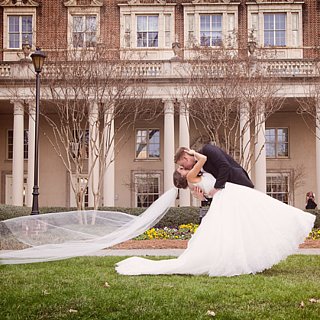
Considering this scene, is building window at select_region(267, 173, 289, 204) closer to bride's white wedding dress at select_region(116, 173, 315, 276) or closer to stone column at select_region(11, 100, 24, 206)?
stone column at select_region(11, 100, 24, 206)

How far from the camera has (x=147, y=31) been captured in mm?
34781

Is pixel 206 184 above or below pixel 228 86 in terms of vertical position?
below

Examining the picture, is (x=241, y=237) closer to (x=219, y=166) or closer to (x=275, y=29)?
(x=219, y=166)

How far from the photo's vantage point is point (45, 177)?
118 feet

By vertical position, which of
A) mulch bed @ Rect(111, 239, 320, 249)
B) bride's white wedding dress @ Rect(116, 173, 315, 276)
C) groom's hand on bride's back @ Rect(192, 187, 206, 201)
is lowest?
mulch bed @ Rect(111, 239, 320, 249)

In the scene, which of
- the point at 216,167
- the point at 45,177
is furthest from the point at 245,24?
the point at 216,167

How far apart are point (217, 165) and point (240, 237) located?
46.3 inches

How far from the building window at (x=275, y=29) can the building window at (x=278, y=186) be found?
7.69m

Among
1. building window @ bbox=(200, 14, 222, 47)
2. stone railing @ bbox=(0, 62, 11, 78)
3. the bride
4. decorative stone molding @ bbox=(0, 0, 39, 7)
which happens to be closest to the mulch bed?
the bride

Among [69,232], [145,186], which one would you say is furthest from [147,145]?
[69,232]

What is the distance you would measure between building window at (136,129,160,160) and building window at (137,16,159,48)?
5.15m

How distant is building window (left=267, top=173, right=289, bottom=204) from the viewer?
35250 millimetres

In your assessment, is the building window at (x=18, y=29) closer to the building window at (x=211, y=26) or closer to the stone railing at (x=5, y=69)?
the stone railing at (x=5, y=69)

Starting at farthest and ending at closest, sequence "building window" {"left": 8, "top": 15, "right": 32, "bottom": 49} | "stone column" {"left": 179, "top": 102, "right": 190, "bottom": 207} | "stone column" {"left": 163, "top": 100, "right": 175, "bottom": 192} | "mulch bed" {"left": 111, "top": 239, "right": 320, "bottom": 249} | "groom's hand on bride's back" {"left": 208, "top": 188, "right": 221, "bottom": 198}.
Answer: "building window" {"left": 8, "top": 15, "right": 32, "bottom": 49} → "stone column" {"left": 163, "top": 100, "right": 175, "bottom": 192} → "stone column" {"left": 179, "top": 102, "right": 190, "bottom": 207} → "mulch bed" {"left": 111, "top": 239, "right": 320, "bottom": 249} → "groom's hand on bride's back" {"left": 208, "top": 188, "right": 221, "bottom": 198}
